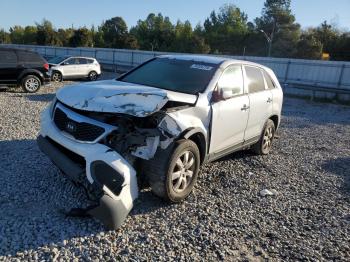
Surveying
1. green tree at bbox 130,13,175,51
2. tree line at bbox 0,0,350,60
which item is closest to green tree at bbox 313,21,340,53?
tree line at bbox 0,0,350,60

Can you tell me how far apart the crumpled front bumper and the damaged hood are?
1.46ft

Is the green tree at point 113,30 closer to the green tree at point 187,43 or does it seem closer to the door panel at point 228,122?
the green tree at point 187,43

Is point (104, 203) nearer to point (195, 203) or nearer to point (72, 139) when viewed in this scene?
point (72, 139)

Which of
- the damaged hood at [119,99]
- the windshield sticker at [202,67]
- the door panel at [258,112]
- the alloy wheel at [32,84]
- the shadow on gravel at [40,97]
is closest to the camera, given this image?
the damaged hood at [119,99]

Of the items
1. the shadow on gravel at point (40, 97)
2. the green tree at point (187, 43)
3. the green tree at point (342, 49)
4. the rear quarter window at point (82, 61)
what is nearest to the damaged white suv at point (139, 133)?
the shadow on gravel at point (40, 97)

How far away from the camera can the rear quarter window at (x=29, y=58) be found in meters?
12.8

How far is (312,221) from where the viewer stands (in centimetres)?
441

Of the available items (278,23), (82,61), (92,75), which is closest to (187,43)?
(278,23)

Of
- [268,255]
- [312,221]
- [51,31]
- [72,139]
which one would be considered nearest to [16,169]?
[72,139]

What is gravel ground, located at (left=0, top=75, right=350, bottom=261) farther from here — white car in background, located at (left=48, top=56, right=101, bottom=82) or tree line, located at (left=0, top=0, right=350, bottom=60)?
tree line, located at (left=0, top=0, right=350, bottom=60)

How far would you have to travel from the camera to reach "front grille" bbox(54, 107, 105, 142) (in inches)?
155

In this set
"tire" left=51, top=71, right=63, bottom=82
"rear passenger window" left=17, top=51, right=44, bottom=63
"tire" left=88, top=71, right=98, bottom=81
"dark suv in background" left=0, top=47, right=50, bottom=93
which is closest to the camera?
"dark suv in background" left=0, top=47, right=50, bottom=93

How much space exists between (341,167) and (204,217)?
147 inches

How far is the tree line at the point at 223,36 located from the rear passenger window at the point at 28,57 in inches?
1724
